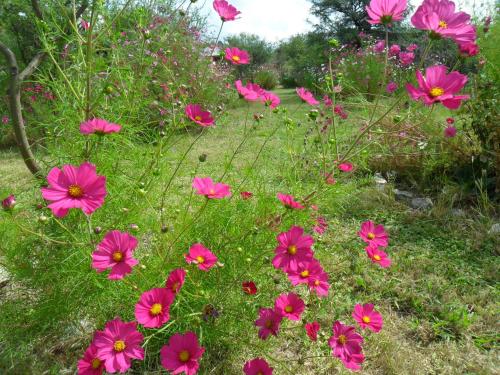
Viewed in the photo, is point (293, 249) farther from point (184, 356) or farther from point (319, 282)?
point (184, 356)

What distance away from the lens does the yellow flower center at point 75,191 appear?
87cm

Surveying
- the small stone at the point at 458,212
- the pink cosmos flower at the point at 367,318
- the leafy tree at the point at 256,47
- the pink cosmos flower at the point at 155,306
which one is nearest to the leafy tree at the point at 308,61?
the leafy tree at the point at 256,47

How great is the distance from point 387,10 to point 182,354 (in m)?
1.05

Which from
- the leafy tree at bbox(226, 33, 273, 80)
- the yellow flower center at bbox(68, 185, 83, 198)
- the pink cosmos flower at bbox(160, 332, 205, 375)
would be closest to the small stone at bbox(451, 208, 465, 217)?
the pink cosmos flower at bbox(160, 332, 205, 375)

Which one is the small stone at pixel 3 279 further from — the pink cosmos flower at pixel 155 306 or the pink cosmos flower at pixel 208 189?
the pink cosmos flower at pixel 208 189

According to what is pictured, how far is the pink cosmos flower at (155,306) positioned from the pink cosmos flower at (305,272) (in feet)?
1.10

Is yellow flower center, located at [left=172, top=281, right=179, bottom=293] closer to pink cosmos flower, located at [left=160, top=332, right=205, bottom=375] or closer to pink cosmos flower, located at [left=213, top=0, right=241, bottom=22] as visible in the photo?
pink cosmos flower, located at [left=160, top=332, right=205, bottom=375]

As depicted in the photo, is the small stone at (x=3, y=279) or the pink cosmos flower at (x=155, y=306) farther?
the small stone at (x=3, y=279)

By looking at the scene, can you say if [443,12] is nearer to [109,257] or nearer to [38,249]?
[109,257]

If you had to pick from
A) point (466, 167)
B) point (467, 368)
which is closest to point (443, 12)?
point (467, 368)

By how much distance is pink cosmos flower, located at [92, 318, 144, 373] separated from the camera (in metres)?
0.87

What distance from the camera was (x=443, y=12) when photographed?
0.95 m

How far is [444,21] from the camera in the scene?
949 millimetres

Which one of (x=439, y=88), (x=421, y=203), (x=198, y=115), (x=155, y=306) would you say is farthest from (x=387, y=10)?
(x=421, y=203)
